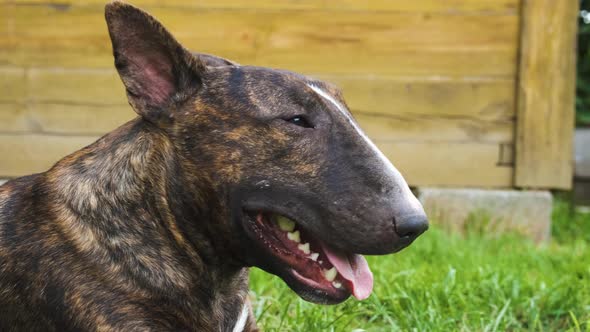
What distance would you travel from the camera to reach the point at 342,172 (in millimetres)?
2420

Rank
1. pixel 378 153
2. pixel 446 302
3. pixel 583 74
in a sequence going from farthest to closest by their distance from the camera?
1. pixel 583 74
2. pixel 446 302
3. pixel 378 153

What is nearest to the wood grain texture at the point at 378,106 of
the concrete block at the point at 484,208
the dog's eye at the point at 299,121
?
the concrete block at the point at 484,208

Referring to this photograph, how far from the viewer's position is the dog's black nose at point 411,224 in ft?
7.59

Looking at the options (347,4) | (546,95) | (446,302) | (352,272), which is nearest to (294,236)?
(352,272)

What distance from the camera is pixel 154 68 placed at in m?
2.63

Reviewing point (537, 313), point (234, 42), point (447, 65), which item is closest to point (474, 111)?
point (447, 65)

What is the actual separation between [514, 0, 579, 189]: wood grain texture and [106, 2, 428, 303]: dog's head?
3.67 meters

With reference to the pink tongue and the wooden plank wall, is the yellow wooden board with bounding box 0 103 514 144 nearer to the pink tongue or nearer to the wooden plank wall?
the wooden plank wall

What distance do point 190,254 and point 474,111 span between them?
387 centimetres

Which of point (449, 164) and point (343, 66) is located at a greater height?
point (343, 66)

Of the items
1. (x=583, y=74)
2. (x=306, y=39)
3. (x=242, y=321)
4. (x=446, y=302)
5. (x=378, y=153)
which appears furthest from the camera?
(x=583, y=74)

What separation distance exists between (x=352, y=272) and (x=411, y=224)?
0.30 metres

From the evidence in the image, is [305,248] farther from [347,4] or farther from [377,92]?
[347,4]

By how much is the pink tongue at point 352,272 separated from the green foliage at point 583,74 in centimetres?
564
